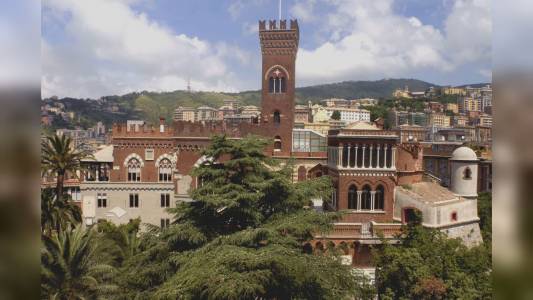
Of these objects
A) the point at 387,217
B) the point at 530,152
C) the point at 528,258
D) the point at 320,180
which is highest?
the point at 530,152

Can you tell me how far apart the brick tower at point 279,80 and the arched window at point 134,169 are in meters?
9.88

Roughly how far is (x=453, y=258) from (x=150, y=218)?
18164 mm

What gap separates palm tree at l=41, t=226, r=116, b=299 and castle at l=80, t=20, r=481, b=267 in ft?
12.4

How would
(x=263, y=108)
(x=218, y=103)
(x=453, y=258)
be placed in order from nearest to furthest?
(x=453, y=258) → (x=263, y=108) → (x=218, y=103)

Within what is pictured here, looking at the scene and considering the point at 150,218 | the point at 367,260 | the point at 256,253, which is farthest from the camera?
the point at 150,218

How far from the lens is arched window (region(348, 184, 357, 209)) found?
20.5 metres

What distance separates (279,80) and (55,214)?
2045cm

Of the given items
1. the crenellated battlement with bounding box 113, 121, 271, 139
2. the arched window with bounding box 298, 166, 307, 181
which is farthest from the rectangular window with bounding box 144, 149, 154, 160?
the arched window with bounding box 298, 166, 307, 181

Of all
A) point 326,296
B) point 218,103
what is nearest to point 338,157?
point 326,296

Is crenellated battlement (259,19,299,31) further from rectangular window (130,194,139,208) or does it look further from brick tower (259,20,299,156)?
rectangular window (130,194,139,208)

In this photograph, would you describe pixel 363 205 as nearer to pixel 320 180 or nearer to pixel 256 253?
pixel 320 180

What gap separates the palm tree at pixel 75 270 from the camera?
11.3 metres

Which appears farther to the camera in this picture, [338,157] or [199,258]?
[338,157]

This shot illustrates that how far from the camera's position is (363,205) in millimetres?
20594
